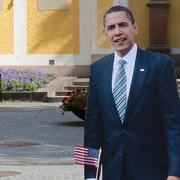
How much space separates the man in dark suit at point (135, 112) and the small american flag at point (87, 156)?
5cm

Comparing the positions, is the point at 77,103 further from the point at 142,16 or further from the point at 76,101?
the point at 142,16

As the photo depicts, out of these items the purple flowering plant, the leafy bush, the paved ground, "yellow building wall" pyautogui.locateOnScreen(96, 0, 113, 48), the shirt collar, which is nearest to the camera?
the shirt collar

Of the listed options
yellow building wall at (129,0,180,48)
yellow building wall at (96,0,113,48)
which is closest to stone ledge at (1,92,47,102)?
yellow building wall at (96,0,113,48)

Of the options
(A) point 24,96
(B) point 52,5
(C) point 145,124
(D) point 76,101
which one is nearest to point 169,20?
(B) point 52,5

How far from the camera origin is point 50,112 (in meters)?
22.5

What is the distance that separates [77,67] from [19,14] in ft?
9.47

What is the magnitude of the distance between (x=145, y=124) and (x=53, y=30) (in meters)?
26.4

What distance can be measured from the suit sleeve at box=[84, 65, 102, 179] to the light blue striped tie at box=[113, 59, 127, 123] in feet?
0.42

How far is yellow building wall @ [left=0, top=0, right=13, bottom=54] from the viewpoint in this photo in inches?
1227

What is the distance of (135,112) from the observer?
4.70 metres

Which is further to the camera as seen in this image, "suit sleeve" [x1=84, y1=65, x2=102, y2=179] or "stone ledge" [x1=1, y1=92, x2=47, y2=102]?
"stone ledge" [x1=1, y1=92, x2=47, y2=102]

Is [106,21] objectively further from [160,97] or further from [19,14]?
[19,14]

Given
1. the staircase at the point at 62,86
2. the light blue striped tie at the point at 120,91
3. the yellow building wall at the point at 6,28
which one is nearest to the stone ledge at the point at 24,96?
the staircase at the point at 62,86

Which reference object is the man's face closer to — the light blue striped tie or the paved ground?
the light blue striped tie
